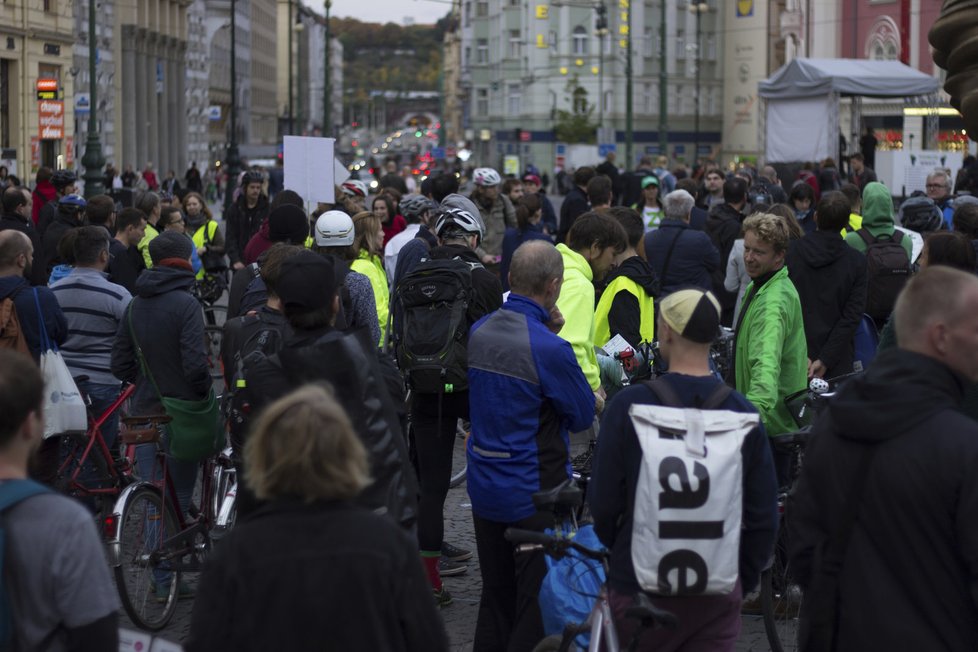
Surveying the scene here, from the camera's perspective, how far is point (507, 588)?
246 inches

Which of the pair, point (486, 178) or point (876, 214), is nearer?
point (876, 214)

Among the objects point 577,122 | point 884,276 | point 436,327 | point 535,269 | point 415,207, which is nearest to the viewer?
point 535,269

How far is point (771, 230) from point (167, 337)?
2997 millimetres

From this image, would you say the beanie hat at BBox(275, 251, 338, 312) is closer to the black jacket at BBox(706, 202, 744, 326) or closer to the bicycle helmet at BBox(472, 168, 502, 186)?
the black jacket at BBox(706, 202, 744, 326)

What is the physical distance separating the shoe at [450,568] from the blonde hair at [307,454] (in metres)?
4.76

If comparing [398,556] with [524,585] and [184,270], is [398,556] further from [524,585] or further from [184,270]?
[184,270]

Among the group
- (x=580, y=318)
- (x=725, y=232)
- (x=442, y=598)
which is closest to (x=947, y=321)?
(x=580, y=318)

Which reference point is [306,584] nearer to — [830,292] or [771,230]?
[771,230]

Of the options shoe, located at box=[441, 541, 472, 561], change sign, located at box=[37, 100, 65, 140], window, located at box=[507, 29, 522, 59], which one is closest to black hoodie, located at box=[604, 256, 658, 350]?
shoe, located at box=[441, 541, 472, 561]

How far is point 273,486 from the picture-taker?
3.64 meters

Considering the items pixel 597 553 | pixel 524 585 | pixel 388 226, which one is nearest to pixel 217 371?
pixel 388 226

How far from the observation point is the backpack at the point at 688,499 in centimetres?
446

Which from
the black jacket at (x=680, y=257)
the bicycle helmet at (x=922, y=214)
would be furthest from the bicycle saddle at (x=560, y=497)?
the bicycle helmet at (x=922, y=214)

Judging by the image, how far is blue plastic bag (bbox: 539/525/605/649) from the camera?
17.0 feet
